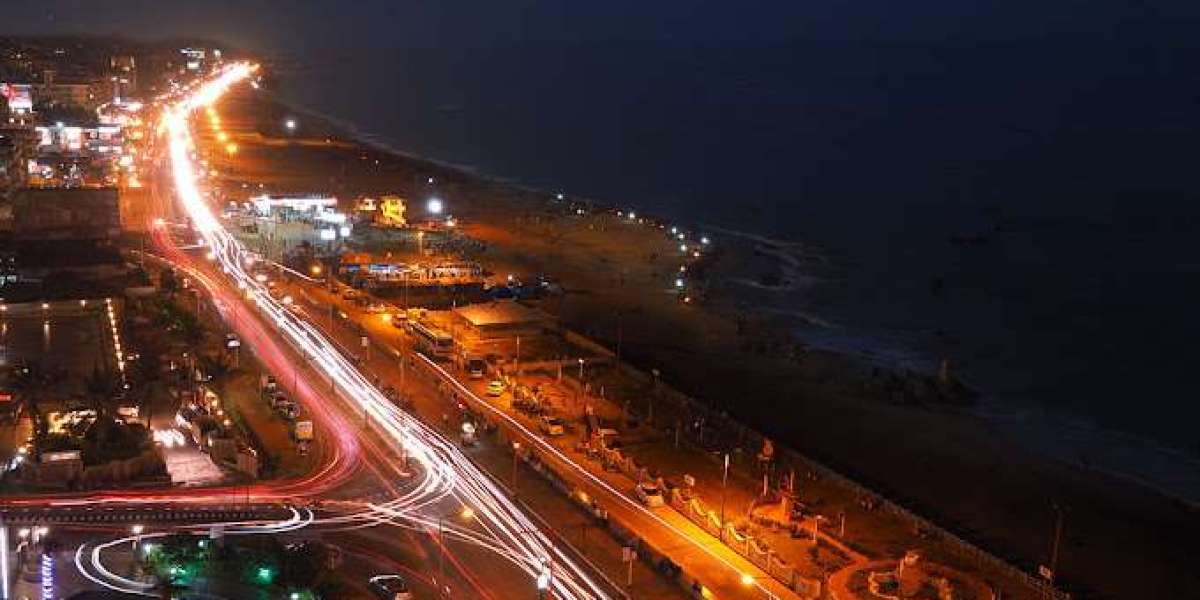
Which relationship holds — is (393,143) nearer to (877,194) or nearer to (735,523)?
(877,194)

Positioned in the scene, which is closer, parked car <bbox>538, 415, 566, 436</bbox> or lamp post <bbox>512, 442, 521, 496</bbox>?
lamp post <bbox>512, 442, 521, 496</bbox>

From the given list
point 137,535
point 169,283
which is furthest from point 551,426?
point 169,283

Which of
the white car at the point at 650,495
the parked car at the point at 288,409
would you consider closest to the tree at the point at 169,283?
the parked car at the point at 288,409

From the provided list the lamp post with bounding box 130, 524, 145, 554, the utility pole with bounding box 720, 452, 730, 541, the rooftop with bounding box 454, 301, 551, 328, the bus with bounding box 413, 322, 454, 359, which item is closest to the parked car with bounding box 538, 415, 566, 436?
the utility pole with bounding box 720, 452, 730, 541

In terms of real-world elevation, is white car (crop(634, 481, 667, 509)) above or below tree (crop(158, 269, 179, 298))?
below

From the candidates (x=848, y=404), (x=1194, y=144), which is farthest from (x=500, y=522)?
(x=1194, y=144)

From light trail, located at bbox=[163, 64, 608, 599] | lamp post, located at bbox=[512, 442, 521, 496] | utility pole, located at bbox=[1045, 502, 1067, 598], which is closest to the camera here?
light trail, located at bbox=[163, 64, 608, 599]

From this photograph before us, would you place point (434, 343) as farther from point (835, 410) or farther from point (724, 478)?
point (724, 478)

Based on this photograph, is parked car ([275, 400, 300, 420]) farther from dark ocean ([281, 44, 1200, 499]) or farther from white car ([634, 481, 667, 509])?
dark ocean ([281, 44, 1200, 499])
